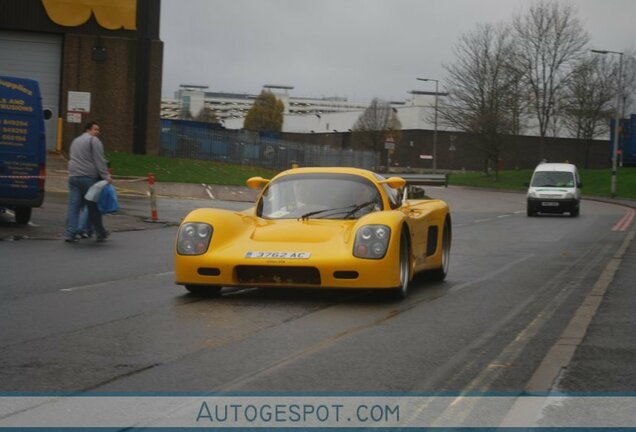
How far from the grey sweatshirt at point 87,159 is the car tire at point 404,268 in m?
6.94

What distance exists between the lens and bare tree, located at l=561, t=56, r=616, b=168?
75688 millimetres

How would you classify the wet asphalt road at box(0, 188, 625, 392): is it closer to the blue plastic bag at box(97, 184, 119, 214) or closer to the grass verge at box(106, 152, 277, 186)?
the blue plastic bag at box(97, 184, 119, 214)

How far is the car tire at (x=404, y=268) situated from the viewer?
952 cm

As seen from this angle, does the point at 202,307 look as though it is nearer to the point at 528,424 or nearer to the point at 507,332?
the point at 507,332

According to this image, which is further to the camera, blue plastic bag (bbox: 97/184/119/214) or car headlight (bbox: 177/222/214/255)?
blue plastic bag (bbox: 97/184/119/214)

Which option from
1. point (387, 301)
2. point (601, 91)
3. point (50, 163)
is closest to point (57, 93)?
point (50, 163)

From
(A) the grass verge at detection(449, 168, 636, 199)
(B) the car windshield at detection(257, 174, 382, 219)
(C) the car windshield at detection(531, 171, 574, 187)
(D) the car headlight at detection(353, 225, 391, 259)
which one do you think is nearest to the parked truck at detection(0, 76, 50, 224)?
(B) the car windshield at detection(257, 174, 382, 219)

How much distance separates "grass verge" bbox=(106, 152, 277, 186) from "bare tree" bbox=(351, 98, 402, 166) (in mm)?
54493

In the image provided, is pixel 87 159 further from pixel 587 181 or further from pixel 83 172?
pixel 587 181

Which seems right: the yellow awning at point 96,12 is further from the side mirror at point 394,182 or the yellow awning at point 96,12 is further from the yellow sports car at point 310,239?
the yellow sports car at point 310,239

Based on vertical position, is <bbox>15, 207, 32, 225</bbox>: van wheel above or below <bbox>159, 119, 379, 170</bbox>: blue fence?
below

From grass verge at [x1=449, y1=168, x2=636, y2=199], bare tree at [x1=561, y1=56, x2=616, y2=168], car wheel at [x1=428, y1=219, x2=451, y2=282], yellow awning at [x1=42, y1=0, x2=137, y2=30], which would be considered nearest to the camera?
car wheel at [x1=428, y1=219, x2=451, y2=282]

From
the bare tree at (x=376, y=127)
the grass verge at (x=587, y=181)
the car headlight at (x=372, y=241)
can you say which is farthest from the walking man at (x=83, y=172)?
the bare tree at (x=376, y=127)

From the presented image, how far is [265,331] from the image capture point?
7.60m
